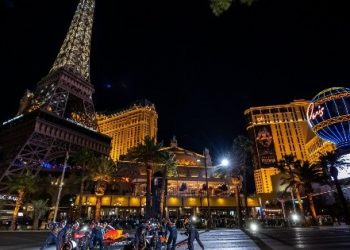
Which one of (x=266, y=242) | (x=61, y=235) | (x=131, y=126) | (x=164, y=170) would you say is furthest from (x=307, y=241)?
(x=131, y=126)

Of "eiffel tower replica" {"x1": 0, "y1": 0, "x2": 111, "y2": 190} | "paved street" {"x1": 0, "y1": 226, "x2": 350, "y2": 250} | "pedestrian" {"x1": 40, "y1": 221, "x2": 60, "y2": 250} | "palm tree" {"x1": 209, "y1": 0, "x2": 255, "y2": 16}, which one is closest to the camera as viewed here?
"palm tree" {"x1": 209, "y1": 0, "x2": 255, "y2": 16}

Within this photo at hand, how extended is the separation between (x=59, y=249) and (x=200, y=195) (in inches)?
1951

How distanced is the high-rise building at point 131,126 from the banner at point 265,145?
51.4 metres

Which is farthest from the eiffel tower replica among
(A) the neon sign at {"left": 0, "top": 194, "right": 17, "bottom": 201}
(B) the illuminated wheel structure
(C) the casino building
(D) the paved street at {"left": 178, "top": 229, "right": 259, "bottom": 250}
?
(B) the illuminated wheel structure

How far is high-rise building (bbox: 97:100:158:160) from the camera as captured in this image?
128 meters

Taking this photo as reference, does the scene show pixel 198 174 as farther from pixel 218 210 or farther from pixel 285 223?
pixel 285 223

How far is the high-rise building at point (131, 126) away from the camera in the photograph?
419 feet

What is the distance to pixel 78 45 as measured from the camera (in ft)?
281

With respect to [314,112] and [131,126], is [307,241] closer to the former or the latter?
[314,112]

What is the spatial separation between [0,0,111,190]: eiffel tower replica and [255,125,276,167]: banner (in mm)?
77123

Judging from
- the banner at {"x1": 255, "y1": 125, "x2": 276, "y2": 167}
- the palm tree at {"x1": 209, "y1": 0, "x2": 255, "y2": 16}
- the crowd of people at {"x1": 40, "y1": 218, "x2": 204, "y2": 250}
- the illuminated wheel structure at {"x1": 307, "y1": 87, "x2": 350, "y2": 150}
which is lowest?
the crowd of people at {"x1": 40, "y1": 218, "x2": 204, "y2": 250}

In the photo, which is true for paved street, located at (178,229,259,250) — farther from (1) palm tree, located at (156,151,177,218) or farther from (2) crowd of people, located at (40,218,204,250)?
(1) palm tree, located at (156,151,177,218)

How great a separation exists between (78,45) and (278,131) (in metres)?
98.4

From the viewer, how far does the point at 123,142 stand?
131 metres
